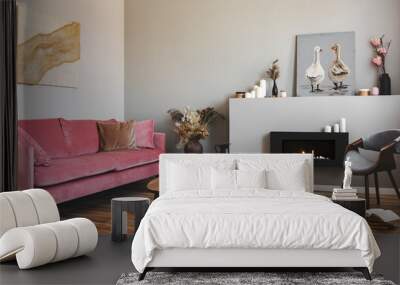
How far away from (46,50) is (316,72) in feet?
12.2

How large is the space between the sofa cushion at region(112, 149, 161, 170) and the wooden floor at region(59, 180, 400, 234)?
0.41 m

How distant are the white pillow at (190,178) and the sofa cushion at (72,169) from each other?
1525 millimetres

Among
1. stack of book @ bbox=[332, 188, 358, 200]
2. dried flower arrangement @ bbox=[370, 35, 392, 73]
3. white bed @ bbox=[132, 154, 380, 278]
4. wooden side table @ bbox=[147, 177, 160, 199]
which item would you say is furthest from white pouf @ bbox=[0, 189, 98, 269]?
dried flower arrangement @ bbox=[370, 35, 392, 73]

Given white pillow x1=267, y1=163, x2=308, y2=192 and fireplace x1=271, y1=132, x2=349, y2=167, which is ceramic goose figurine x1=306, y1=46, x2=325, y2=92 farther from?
white pillow x1=267, y1=163, x2=308, y2=192

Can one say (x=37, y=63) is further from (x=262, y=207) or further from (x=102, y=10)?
(x=262, y=207)

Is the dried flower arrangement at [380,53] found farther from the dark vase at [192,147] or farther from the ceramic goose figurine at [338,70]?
the dark vase at [192,147]

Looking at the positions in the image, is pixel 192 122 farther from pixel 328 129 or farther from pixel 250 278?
pixel 250 278

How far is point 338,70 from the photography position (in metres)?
7.16

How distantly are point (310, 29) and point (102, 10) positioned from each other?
3224mm

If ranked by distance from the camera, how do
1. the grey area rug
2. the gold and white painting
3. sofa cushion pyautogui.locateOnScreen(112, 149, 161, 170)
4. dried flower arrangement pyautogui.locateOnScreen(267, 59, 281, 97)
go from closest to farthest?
the grey area rug < the gold and white painting < sofa cushion pyautogui.locateOnScreen(112, 149, 161, 170) < dried flower arrangement pyautogui.locateOnScreen(267, 59, 281, 97)

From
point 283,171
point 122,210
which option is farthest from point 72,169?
point 283,171

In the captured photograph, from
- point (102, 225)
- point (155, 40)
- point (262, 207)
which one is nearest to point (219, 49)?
point (155, 40)

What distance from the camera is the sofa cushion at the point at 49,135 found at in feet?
19.4

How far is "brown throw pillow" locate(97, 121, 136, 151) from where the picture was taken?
7.22 meters
